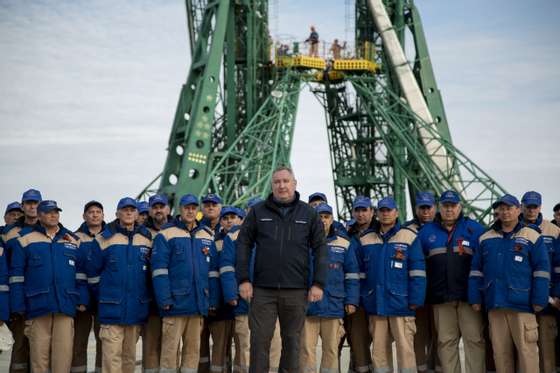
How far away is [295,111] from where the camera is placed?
115 ft

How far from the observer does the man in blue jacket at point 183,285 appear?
995 centimetres

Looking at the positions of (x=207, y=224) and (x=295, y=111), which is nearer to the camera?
(x=207, y=224)

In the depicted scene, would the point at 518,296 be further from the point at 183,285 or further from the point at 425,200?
the point at 183,285

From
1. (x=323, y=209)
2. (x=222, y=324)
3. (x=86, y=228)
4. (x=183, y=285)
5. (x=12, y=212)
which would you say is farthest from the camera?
(x=12, y=212)

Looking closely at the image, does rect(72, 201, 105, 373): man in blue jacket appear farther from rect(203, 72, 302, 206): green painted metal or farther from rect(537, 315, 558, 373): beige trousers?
rect(203, 72, 302, 206): green painted metal

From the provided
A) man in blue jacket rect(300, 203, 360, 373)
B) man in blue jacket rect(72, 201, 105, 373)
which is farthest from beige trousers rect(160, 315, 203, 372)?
man in blue jacket rect(300, 203, 360, 373)

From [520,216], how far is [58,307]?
5830 mm

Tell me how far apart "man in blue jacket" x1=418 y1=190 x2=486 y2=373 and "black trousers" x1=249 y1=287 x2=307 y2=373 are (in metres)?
2.85

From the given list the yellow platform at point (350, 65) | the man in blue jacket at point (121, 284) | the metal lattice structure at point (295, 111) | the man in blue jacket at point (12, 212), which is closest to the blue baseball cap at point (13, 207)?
the man in blue jacket at point (12, 212)

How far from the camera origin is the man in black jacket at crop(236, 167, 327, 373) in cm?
794

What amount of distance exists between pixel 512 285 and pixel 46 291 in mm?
5506

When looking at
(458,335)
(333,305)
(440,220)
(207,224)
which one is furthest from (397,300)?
(207,224)

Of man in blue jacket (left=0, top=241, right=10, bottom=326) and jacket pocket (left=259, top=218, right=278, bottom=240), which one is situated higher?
jacket pocket (left=259, top=218, right=278, bottom=240)

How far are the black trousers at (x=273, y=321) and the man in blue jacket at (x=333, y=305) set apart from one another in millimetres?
2261
